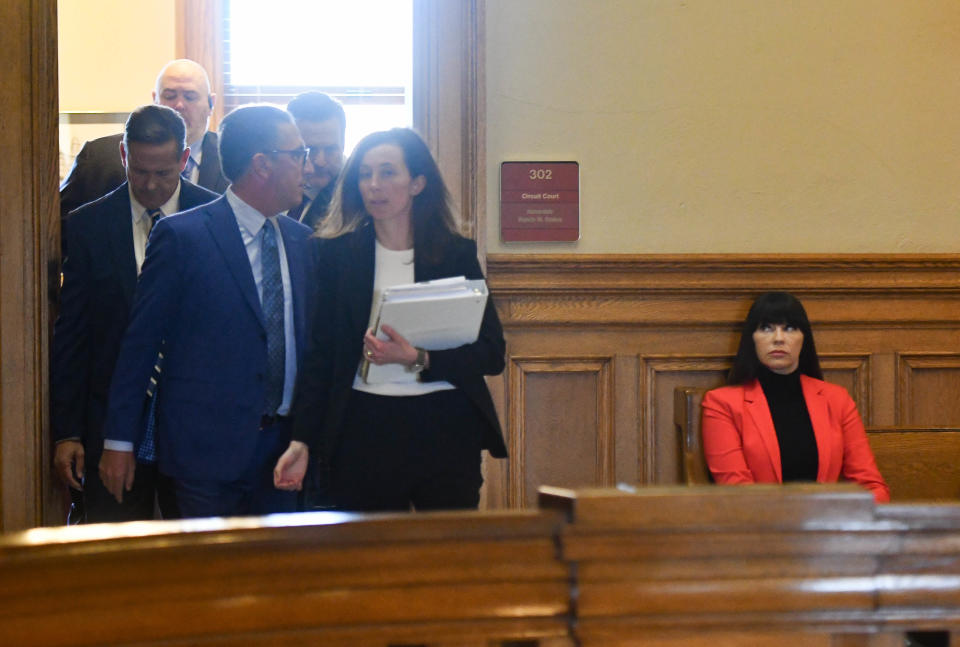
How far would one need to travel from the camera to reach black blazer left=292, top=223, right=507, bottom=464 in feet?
8.52

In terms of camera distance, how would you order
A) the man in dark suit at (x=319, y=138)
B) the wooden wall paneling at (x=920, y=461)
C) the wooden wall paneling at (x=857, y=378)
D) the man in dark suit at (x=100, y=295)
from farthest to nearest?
1. the wooden wall paneling at (x=857, y=378)
2. the man in dark suit at (x=319, y=138)
3. the wooden wall paneling at (x=920, y=461)
4. the man in dark suit at (x=100, y=295)

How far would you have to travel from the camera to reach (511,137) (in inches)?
153

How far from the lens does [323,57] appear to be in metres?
6.70

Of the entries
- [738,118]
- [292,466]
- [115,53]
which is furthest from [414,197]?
[115,53]

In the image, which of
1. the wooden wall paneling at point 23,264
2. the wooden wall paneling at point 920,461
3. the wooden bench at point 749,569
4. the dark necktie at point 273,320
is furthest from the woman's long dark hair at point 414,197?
the wooden bench at point 749,569

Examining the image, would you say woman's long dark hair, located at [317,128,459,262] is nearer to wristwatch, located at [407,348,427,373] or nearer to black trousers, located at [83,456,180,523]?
wristwatch, located at [407,348,427,373]

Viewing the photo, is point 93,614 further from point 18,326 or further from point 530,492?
point 530,492

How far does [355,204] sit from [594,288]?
4.33 ft

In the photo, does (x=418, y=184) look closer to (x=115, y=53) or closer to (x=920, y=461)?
(x=920, y=461)

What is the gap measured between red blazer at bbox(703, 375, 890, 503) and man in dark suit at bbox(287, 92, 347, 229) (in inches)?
58.5

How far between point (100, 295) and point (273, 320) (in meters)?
0.59

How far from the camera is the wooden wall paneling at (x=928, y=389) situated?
401 centimetres

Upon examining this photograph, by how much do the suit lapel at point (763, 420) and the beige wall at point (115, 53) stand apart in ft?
15.5

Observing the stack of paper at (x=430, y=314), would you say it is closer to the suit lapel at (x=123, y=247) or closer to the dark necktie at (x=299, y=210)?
the suit lapel at (x=123, y=247)
